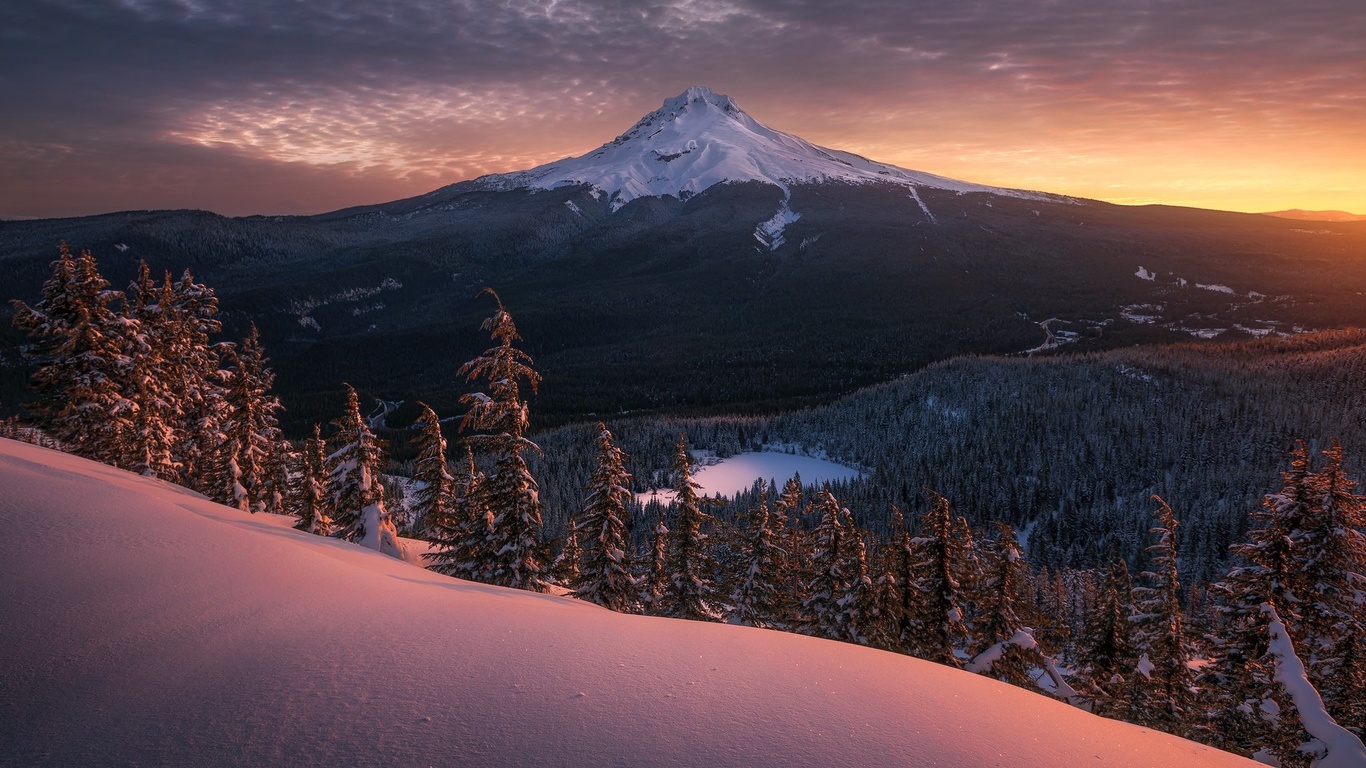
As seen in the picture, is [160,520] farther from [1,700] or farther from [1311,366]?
[1311,366]

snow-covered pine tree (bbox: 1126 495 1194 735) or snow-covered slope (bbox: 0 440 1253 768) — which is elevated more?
snow-covered slope (bbox: 0 440 1253 768)

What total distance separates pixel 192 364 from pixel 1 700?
1361 inches

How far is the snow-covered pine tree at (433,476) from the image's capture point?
1029 inches

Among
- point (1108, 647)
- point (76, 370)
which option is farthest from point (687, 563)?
point (76, 370)

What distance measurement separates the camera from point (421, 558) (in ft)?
91.9

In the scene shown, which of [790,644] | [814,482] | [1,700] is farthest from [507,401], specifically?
[814,482]

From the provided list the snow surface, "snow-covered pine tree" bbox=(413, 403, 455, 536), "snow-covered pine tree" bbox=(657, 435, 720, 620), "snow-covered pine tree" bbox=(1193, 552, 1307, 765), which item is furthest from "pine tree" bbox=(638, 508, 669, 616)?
the snow surface

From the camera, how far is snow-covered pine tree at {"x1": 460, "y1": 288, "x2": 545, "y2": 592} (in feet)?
74.6

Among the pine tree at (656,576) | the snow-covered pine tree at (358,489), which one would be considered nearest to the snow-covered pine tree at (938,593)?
the pine tree at (656,576)

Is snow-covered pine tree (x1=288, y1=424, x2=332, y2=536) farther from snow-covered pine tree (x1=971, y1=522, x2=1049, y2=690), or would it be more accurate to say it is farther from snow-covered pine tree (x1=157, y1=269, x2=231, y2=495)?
snow-covered pine tree (x1=971, y1=522, x2=1049, y2=690)

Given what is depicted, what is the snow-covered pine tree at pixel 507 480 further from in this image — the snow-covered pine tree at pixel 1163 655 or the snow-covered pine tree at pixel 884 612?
the snow-covered pine tree at pixel 1163 655

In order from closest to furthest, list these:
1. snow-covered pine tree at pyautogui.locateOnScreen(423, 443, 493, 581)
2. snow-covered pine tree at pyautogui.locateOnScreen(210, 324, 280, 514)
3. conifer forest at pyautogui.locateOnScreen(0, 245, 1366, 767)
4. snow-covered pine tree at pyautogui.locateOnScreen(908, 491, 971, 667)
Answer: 1. conifer forest at pyautogui.locateOnScreen(0, 245, 1366, 767)
2. snow-covered pine tree at pyautogui.locateOnScreen(908, 491, 971, 667)
3. snow-covered pine tree at pyautogui.locateOnScreen(423, 443, 493, 581)
4. snow-covered pine tree at pyautogui.locateOnScreen(210, 324, 280, 514)

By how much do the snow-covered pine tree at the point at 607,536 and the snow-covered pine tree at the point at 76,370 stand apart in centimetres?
1969

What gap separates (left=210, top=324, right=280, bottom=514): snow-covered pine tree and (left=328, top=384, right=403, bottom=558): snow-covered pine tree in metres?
5.35
